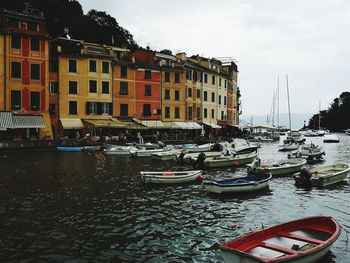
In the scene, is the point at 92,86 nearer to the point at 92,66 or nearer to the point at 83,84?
the point at 83,84

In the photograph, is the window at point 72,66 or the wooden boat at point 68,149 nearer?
the wooden boat at point 68,149

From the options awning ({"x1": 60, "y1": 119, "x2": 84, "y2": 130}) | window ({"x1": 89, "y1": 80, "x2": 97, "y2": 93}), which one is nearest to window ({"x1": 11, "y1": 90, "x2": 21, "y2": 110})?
awning ({"x1": 60, "y1": 119, "x2": 84, "y2": 130})

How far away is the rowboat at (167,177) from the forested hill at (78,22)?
51.9 metres

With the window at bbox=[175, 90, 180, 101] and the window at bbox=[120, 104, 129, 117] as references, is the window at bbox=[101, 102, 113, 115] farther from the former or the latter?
the window at bbox=[175, 90, 180, 101]

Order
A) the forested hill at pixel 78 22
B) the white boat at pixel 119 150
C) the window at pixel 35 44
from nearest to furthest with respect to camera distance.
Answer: the white boat at pixel 119 150 < the window at pixel 35 44 < the forested hill at pixel 78 22

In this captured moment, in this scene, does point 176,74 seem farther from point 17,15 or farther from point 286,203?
point 286,203

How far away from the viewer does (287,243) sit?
39.3 ft

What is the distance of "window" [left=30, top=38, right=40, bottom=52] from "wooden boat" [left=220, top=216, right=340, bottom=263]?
46.4 metres

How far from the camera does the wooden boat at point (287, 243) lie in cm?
998

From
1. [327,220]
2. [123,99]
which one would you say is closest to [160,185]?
[327,220]

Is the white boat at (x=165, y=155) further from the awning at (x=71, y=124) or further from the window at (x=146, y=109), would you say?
the window at (x=146, y=109)

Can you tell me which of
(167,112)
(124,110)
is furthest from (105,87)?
(167,112)

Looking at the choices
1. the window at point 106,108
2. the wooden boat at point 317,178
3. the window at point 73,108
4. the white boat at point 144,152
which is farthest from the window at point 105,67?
the wooden boat at point 317,178

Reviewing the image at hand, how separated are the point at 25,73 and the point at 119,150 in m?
17.7
